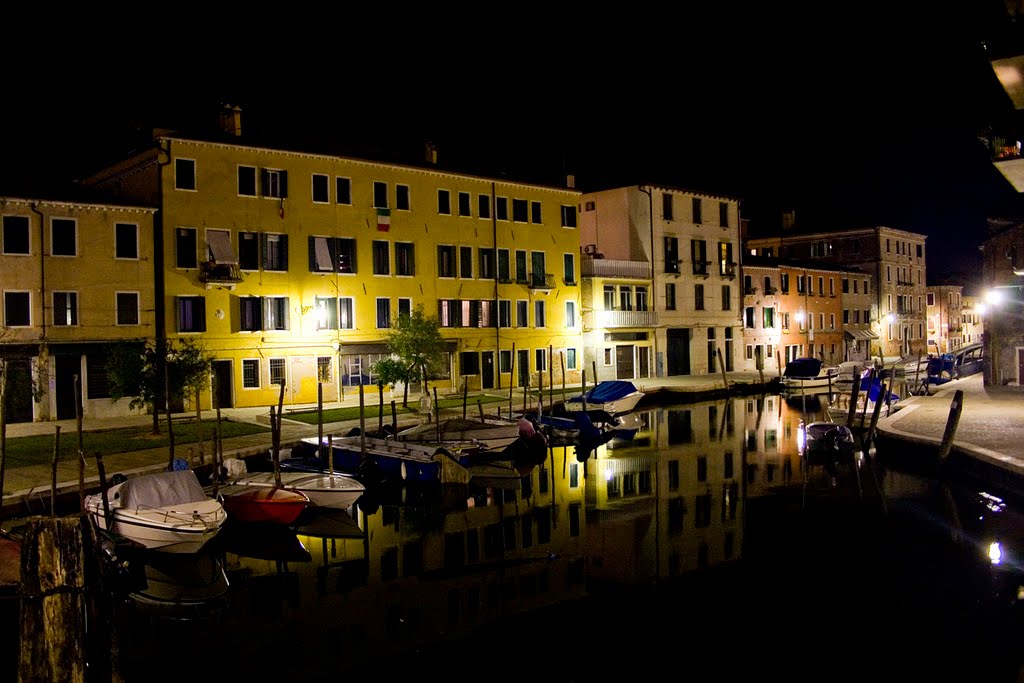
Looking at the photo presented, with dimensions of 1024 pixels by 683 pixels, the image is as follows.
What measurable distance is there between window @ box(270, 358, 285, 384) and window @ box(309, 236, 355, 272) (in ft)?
13.8

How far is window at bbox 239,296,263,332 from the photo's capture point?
1335 inches

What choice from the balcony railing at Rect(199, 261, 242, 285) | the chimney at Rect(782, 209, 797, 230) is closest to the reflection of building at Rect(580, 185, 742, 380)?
the balcony railing at Rect(199, 261, 242, 285)

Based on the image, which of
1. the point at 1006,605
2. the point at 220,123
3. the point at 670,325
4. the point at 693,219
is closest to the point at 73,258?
the point at 220,123

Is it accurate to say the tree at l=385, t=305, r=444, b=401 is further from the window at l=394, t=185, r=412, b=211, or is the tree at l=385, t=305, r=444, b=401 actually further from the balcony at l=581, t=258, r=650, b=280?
the balcony at l=581, t=258, r=650, b=280

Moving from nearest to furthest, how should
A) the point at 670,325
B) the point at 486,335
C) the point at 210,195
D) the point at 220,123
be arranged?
the point at 210,195, the point at 220,123, the point at 486,335, the point at 670,325

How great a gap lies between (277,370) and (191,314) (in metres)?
4.28

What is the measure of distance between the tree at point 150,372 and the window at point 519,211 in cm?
2045

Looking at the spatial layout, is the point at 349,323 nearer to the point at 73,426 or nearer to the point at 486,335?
the point at 486,335

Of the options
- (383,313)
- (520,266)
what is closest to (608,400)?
(520,266)

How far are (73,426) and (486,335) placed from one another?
64.5 feet

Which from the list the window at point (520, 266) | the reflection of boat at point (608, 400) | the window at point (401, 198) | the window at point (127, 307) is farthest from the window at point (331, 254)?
the reflection of boat at point (608, 400)

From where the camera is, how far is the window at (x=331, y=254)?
1412 inches

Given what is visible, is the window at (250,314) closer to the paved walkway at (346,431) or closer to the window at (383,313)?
the paved walkway at (346,431)

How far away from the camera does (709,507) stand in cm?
2084
